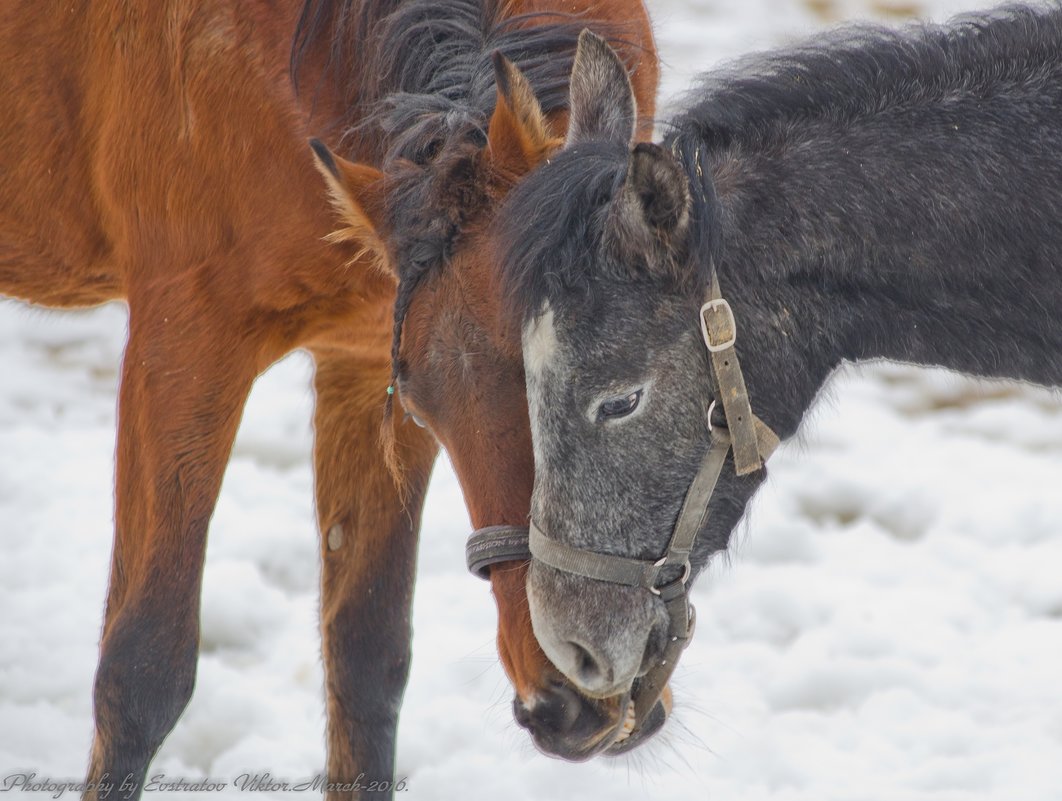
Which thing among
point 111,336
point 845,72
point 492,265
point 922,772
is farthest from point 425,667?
point 111,336

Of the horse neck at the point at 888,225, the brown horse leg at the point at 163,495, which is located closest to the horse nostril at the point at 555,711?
the horse neck at the point at 888,225

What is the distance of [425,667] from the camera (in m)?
4.17

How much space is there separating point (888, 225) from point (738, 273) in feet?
0.98

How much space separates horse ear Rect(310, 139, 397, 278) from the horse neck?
0.65 m

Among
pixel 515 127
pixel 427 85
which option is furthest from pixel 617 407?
pixel 427 85

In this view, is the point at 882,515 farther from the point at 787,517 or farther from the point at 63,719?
the point at 63,719

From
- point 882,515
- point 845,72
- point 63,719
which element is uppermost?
point 845,72

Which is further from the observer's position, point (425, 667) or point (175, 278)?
point (425, 667)

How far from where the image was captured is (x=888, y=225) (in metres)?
2.33

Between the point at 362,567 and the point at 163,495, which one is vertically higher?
the point at 163,495

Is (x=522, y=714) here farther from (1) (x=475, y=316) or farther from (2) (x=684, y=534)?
(1) (x=475, y=316)

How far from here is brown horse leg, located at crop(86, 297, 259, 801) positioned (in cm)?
282

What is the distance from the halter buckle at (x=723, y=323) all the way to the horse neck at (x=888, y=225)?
0.09m

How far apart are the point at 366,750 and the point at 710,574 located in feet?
5.90
